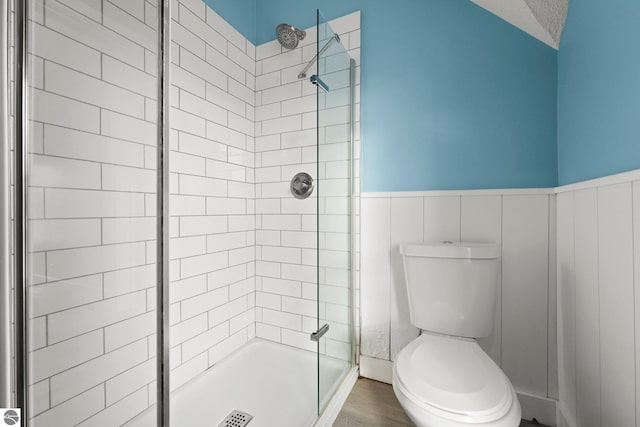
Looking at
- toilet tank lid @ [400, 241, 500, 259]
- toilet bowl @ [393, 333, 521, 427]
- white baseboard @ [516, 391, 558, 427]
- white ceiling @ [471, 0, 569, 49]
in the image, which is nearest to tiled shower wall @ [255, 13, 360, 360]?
toilet tank lid @ [400, 241, 500, 259]

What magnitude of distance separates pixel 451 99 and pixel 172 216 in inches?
62.1

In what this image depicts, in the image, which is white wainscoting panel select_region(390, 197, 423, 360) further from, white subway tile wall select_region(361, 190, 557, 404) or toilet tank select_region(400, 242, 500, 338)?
toilet tank select_region(400, 242, 500, 338)

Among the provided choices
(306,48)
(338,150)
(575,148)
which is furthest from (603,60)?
(306,48)

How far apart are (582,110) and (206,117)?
1.77 meters

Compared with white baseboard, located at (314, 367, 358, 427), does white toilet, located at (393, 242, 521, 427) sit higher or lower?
higher

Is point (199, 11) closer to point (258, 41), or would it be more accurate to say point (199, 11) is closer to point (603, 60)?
point (258, 41)

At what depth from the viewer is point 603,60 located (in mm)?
962

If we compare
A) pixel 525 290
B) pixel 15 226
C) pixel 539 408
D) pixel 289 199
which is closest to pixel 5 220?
pixel 15 226

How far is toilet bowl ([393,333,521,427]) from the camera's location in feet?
2.79

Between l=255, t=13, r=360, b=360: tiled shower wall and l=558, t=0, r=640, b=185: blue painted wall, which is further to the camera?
l=255, t=13, r=360, b=360: tiled shower wall

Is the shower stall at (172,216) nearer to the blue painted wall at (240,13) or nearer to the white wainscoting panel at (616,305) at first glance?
the blue painted wall at (240,13)

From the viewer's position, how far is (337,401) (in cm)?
142

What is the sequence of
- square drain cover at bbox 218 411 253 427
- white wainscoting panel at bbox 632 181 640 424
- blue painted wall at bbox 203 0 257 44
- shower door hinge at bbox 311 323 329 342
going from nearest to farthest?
white wainscoting panel at bbox 632 181 640 424 → shower door hinge at bbox 311 323 329 342 → square drain cover at bbox 218 411 253 427 → blue painted wall at bbox 203 0 257 44

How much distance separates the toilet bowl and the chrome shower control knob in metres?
1.04
